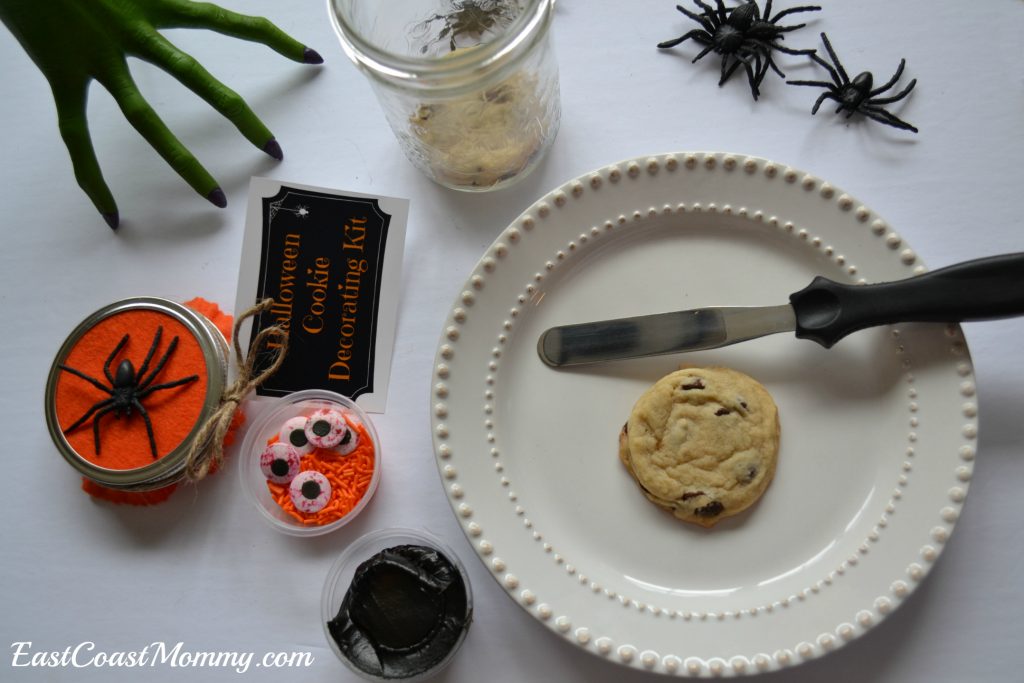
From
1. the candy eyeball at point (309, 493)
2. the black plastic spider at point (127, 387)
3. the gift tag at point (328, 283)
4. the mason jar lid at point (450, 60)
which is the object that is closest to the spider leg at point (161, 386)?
the black plastic spider at point (127, 387)

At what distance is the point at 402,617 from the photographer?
2.99 feet

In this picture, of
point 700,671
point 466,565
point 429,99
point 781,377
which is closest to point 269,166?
point 429,99

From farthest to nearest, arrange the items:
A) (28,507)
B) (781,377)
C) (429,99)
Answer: (28,507) → (781,377) → (429,99)

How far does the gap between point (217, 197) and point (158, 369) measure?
0.88 feet

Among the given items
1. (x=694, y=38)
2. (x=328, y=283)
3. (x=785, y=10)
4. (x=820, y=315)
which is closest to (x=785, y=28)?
(x=785, y=10)

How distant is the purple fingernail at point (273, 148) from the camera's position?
3.42 ft

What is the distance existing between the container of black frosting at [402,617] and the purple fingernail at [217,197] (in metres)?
0.57

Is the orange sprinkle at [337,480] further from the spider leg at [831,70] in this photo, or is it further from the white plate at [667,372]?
the spider leg at [831,70]

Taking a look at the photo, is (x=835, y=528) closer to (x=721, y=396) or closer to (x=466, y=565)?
(x=721, y=396)

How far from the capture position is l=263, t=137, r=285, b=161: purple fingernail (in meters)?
1.04

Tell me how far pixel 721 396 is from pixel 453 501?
14.6 inches

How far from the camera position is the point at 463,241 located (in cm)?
104

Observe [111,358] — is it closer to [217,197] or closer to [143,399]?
[143,399]

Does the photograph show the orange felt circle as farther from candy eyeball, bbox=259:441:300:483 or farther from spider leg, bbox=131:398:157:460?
candy eyeball, bbox=259:441:300:483
